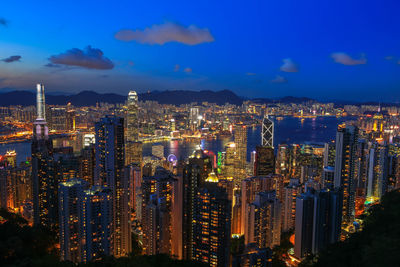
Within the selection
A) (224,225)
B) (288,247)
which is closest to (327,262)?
(224,225)

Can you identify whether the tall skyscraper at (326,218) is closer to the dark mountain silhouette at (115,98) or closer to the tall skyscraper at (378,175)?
the tall skyscraper at (378,175)

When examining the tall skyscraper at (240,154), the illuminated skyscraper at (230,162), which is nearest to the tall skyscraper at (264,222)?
the tall skyscraper at (240,154)

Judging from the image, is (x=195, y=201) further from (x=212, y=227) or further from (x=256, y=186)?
(x=256, y=186)

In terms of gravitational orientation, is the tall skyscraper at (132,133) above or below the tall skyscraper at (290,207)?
above

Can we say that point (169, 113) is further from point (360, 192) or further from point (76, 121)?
point (360, 192)

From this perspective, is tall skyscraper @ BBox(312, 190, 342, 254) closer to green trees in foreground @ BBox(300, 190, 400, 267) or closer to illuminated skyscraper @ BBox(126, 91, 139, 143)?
green trees in foreground @ BBox(300, 190, 400, 267)

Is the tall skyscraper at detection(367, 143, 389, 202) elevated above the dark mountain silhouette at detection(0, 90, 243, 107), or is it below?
below

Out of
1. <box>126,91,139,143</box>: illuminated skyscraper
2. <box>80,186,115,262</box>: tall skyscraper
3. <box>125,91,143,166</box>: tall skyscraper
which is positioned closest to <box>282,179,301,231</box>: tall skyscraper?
<box>80,186,115,262</box>: tall skyscraper
